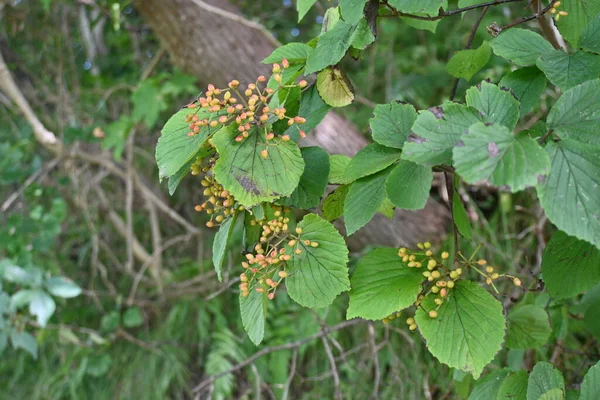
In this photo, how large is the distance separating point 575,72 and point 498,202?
1247 mm

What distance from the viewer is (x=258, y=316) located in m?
0.58

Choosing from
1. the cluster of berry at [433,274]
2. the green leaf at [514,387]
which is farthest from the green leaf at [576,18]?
the green leaf at [514,387]

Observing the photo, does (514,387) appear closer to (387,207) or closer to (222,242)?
(387,207)

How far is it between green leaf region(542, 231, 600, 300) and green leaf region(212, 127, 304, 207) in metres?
0.30

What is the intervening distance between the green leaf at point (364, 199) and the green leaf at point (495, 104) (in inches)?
4.7

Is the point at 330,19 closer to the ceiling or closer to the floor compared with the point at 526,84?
closer to the ceiling

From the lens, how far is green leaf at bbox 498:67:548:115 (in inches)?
22.4

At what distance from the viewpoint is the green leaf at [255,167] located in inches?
21.1

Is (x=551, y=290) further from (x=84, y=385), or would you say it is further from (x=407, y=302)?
(x=84, y=385)

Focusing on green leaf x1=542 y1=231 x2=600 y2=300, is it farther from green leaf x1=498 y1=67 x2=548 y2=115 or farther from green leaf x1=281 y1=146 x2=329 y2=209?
green leaf x1=281 y1=146 x2=329 y2=209

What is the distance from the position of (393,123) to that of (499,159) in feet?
0.53

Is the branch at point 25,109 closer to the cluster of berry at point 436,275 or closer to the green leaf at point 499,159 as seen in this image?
the cluster of berry at point 436,275

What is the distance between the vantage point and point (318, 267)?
0.58m

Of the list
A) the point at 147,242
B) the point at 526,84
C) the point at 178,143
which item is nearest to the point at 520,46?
the point at 526,84
